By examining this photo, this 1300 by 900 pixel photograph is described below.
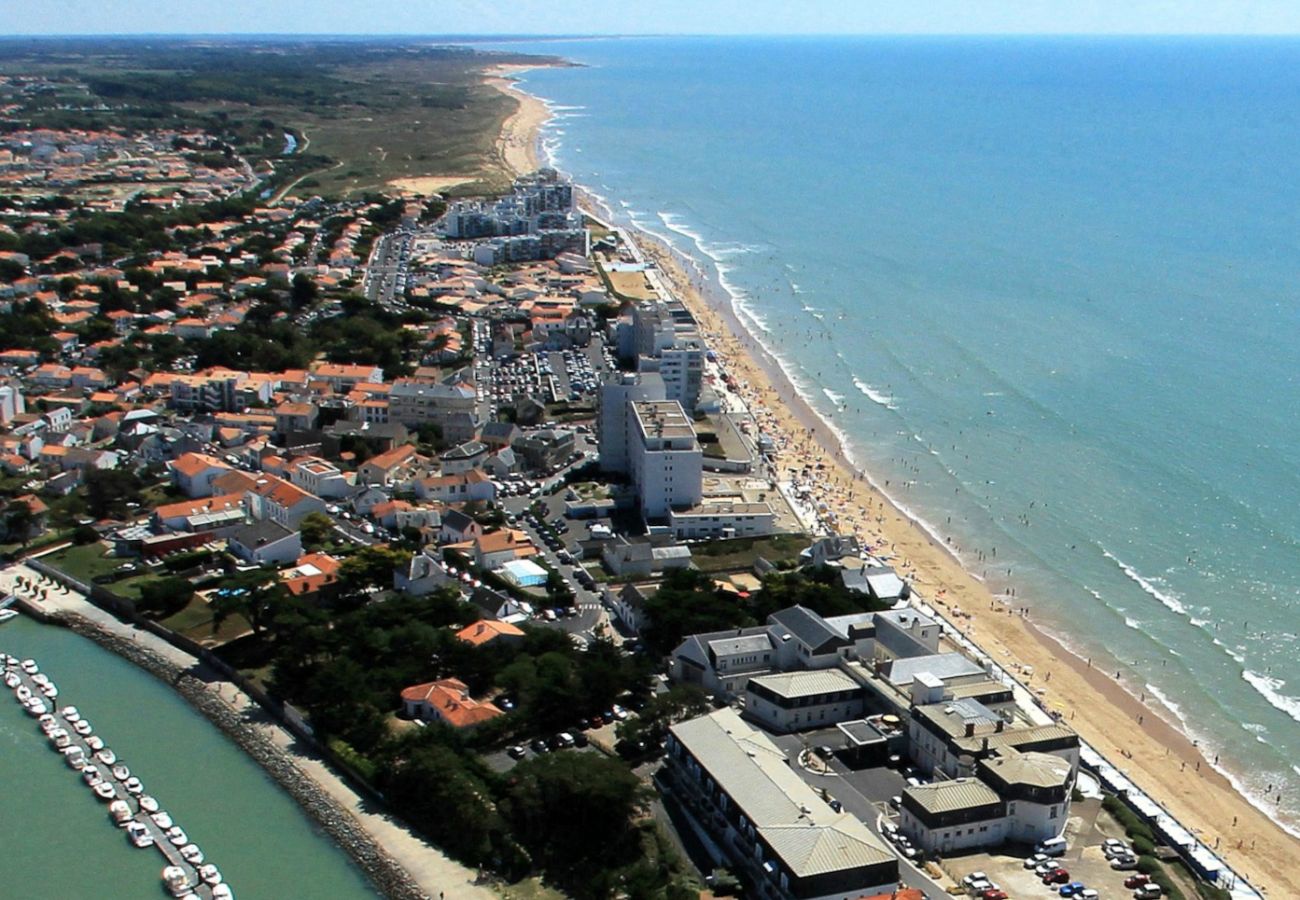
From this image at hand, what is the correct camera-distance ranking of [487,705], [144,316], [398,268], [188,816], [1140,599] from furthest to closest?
1. [398,268]
2. [144,316]
3. [1140,599]
4. [487,705]
5. [188,816]

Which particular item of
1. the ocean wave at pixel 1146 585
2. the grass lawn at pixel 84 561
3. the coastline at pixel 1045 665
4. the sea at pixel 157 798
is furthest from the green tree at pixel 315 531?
the ocean wave at pixel 1146 585

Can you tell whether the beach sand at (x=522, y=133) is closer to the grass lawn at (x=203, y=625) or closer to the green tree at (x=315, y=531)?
the green tree at (x=315, y=531)

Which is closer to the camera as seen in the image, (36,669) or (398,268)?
(36,669)

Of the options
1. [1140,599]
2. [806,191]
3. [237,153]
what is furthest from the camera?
[237,153]

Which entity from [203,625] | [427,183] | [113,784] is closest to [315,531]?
[203,625]

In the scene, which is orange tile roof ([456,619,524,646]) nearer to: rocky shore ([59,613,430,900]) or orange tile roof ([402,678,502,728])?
orange tile roof ([402,678,502,728])

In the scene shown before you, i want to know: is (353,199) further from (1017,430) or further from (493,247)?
(1017,430)

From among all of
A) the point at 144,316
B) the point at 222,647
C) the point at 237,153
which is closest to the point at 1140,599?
the point at 222,647
